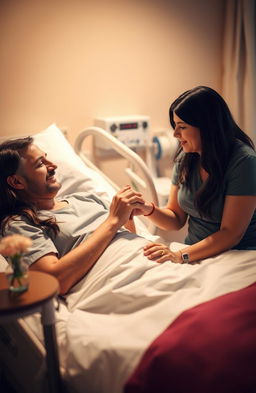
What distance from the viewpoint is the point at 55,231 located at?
1.48m

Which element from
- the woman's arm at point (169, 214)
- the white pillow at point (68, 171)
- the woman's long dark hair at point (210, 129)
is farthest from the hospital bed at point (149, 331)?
the white pillow at point (68, 171)

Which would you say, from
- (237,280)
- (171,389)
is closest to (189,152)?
(237,280)

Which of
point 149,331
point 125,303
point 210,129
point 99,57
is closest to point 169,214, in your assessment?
point 210,129

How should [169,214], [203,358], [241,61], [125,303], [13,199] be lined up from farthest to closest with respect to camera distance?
1. [241,61]
2. [169,214]
3. [13,199]
4. [125,303]
5. [203,358]

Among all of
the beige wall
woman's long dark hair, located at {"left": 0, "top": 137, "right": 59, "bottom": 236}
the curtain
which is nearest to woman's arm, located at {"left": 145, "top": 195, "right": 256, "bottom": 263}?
woman's long dark hair, located at {"left": 0, "top": 137, "right": 59, "bottom": 236}

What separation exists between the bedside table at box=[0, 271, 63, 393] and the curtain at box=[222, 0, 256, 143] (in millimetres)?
2218

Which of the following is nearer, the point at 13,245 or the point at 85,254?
the point at 13,245

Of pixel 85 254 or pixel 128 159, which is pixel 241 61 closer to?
pixel 128 159

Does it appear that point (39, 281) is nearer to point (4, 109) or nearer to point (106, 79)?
point (4, 109)

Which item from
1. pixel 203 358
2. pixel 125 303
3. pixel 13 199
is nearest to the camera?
pixel 203 358

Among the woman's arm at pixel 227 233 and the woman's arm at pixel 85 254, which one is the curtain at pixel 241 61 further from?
the woman's arm at pixel 85 254

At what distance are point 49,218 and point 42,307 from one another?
22.1 inches

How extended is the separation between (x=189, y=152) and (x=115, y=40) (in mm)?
1201

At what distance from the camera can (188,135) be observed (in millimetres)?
1592
